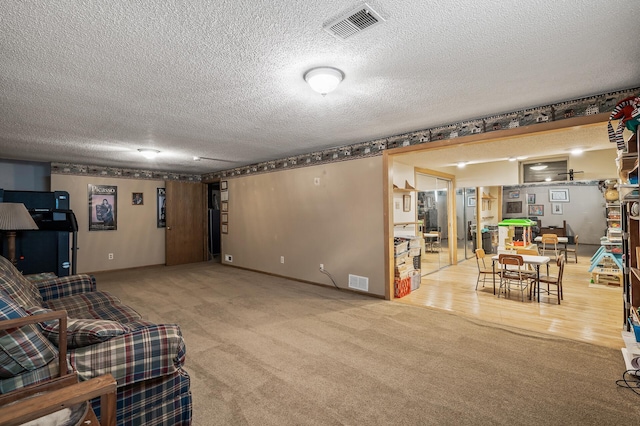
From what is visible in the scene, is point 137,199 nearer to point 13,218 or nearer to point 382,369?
point 13,218

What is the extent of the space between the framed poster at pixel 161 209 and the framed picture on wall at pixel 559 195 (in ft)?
37.0

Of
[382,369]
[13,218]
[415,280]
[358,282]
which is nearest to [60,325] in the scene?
[382,369]

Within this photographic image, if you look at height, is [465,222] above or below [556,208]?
below

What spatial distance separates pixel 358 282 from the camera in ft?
15.8

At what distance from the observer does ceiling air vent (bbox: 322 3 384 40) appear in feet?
5.30

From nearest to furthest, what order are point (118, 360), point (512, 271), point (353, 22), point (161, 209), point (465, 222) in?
point (118, 360) → point (353, 22) → point (512, 271) → point (161, 209) → point (465, 222)

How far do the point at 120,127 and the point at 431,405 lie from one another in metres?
4.33

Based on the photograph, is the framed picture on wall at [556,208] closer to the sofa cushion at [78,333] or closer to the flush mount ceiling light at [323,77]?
the flush mount ceiling light at [323,77]

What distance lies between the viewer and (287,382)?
2309 mm

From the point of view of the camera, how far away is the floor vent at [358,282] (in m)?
4.72

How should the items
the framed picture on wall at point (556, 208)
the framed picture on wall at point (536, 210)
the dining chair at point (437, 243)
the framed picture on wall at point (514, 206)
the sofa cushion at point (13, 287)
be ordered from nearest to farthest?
the sofa cushion at point (13, 287) → the dining chair at point (437, 243) → the framed picture on wall at point (556, 208) → the framed picture on wall at point (536, 210) → the framed picture on wall at point (514, 206)

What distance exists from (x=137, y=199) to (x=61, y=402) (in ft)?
23.4

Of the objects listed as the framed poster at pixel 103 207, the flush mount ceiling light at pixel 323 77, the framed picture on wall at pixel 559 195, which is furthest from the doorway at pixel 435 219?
the framed poster at pixel 103 207

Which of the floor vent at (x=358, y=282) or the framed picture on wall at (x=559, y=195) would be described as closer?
the floor vent at (x=358, y=282)
